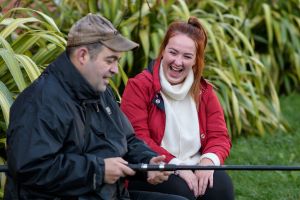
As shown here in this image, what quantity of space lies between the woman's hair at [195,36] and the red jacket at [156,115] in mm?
67

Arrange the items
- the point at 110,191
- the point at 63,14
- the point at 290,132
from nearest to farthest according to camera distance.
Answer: the point at 110,191 → the point at 63,14 → the point at 290,132

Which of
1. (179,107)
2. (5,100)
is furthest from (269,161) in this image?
(5,100)

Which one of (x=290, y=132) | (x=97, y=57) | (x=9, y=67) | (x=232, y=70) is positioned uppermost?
(x=97, y=57)

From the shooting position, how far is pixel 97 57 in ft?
11.5

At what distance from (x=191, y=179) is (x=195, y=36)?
82cm

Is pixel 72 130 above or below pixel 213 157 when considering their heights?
above

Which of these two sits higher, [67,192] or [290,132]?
[67,192]

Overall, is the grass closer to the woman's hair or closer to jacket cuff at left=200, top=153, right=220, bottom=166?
jacket cuff at left=200, top=153, right=220, bottom=166

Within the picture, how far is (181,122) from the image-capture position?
450 cm

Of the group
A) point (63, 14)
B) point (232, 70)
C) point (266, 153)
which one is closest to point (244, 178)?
point (266, 153)

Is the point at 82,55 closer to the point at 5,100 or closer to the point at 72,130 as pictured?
the point at 72,130

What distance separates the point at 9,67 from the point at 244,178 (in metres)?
2.20

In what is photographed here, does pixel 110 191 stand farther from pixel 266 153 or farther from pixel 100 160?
pixel 266 153

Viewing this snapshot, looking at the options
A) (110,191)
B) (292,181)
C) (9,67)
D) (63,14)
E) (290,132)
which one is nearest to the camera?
(110,191)
